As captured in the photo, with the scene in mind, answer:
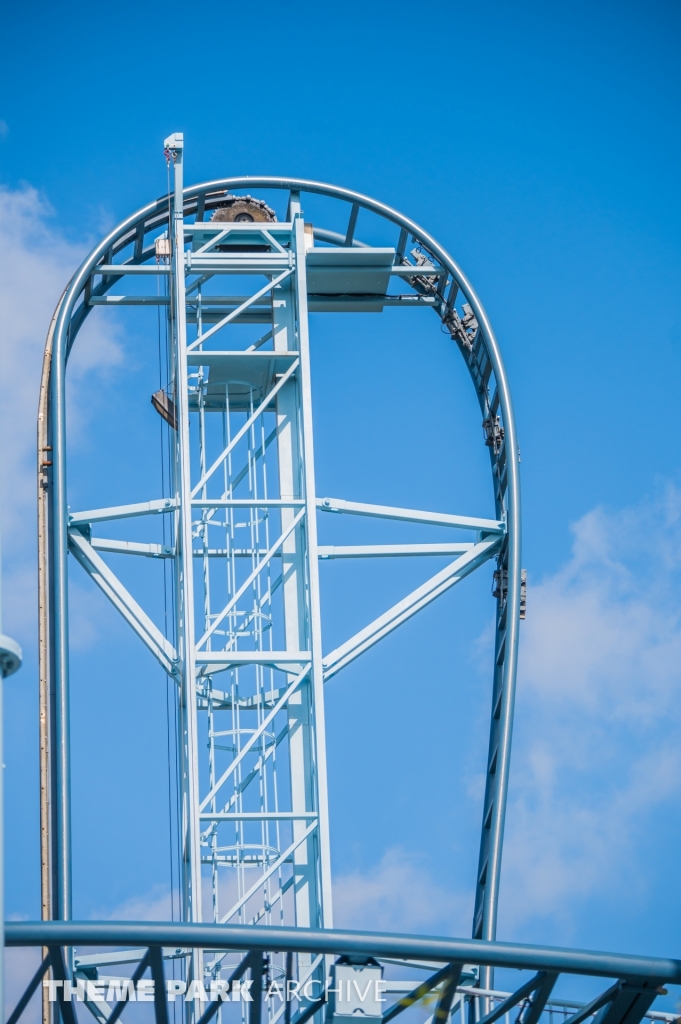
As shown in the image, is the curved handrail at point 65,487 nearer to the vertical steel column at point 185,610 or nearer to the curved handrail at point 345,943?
the vertical steel column at point 185,610

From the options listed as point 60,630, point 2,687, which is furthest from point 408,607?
point 2,687

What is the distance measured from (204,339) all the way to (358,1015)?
11.2 meters

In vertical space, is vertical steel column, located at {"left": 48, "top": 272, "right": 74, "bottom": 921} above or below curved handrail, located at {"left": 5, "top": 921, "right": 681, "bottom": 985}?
above

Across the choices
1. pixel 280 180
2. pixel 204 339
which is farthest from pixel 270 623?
pixel 280 180

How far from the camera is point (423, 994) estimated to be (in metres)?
13.5

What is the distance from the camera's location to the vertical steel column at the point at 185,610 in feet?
62.8

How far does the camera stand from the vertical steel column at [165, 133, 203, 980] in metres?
19.2

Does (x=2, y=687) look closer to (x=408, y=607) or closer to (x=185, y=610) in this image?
(x=185, y=610)

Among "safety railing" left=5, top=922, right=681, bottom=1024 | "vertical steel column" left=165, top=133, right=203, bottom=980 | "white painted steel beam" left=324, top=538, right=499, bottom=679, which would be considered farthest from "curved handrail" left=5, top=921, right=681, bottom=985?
"white painted steel beam" left=324, top=538, right=499, bottom=679

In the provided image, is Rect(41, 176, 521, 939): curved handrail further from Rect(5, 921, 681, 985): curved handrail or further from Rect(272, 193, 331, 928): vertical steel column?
Rect(5, 921, 681, 985): curved handrail

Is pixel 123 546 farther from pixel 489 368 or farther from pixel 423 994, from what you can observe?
pixel 423 994

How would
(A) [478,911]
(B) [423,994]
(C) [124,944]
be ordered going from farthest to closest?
(A) [478,911] → (B) [423,994] → (C) [124,944]

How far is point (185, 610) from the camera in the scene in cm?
2000

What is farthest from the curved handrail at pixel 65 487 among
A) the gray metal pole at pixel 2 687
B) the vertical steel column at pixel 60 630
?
the gray metal pole at pixel 2 687
